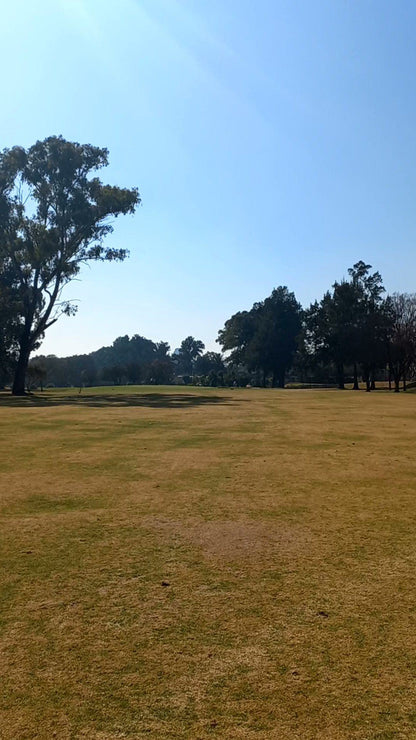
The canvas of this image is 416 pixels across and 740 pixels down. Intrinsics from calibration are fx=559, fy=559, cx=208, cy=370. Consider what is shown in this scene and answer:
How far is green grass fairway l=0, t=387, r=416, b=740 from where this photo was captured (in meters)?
3.19

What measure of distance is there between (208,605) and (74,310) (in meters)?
45.2

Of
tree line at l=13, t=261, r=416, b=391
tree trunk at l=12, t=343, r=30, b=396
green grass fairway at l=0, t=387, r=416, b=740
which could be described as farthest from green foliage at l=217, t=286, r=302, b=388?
green grass fairway at l=0, t=387, r=416, b=740

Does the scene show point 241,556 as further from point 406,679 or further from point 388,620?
point 406,679

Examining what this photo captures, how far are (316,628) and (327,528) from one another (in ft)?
8.78

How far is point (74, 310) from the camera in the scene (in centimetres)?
4772

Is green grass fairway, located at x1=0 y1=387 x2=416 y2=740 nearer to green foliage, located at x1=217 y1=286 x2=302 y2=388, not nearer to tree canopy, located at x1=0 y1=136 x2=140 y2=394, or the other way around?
tree canopy, located at x1=0 y1=136 x2=140 y2=394

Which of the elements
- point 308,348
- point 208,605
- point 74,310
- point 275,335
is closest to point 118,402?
point 74,310

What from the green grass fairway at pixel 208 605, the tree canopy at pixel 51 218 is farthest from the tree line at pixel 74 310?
the green grass fairway at pixel 208 605

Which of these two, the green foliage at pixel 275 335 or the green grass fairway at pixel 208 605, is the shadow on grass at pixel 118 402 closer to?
the green grass fairway at pixel 208 605

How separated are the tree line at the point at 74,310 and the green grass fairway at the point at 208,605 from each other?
38.1 m

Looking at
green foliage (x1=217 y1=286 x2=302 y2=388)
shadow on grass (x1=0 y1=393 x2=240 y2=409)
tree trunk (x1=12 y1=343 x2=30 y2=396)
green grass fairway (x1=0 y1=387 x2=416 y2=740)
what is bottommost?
green grass fairway (x1=0 y1=387 x2=416 y2=740)

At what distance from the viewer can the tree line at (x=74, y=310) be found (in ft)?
145

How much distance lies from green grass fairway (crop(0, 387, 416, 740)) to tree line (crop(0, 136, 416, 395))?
→ 3813 centimetres

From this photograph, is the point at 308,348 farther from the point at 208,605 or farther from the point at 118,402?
the point at 208,605
